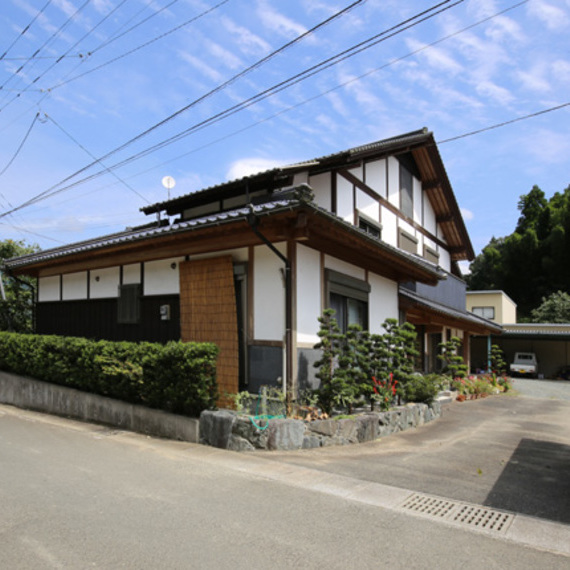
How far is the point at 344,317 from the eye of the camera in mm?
9562

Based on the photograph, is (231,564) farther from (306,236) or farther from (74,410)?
(74,410)

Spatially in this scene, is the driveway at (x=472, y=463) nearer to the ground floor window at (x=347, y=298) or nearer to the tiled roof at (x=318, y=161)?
the ground floor window at (x=347, y=298)

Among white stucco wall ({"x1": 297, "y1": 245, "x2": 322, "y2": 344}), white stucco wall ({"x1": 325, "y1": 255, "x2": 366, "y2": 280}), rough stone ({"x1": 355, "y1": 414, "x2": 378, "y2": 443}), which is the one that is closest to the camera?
rough stone ({"x1": 355, "y1": 414, "x2": 378, "y2": 443})

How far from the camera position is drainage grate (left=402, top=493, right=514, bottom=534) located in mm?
4125

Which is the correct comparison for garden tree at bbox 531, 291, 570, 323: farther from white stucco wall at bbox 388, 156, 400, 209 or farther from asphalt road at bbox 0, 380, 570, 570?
asphalt road at bbox 0, 380, 570, 570

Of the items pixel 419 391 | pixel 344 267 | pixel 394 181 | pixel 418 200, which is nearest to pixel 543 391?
pixel 418 200

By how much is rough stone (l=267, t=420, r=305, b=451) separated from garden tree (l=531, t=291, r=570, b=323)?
38.1 m

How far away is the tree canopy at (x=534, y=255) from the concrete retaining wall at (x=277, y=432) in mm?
39892

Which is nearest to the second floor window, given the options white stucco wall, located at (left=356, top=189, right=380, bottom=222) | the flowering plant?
white stucco wall, located at (left=356, top=189, right=380, bottom=222)

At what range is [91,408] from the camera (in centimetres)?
864

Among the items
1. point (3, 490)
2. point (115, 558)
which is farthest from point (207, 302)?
point (115, 558)

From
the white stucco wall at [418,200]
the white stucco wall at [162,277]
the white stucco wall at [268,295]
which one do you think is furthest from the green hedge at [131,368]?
the white stucco wall at [418,200]

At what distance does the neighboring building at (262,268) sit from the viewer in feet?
25.0

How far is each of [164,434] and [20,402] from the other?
208 inches
